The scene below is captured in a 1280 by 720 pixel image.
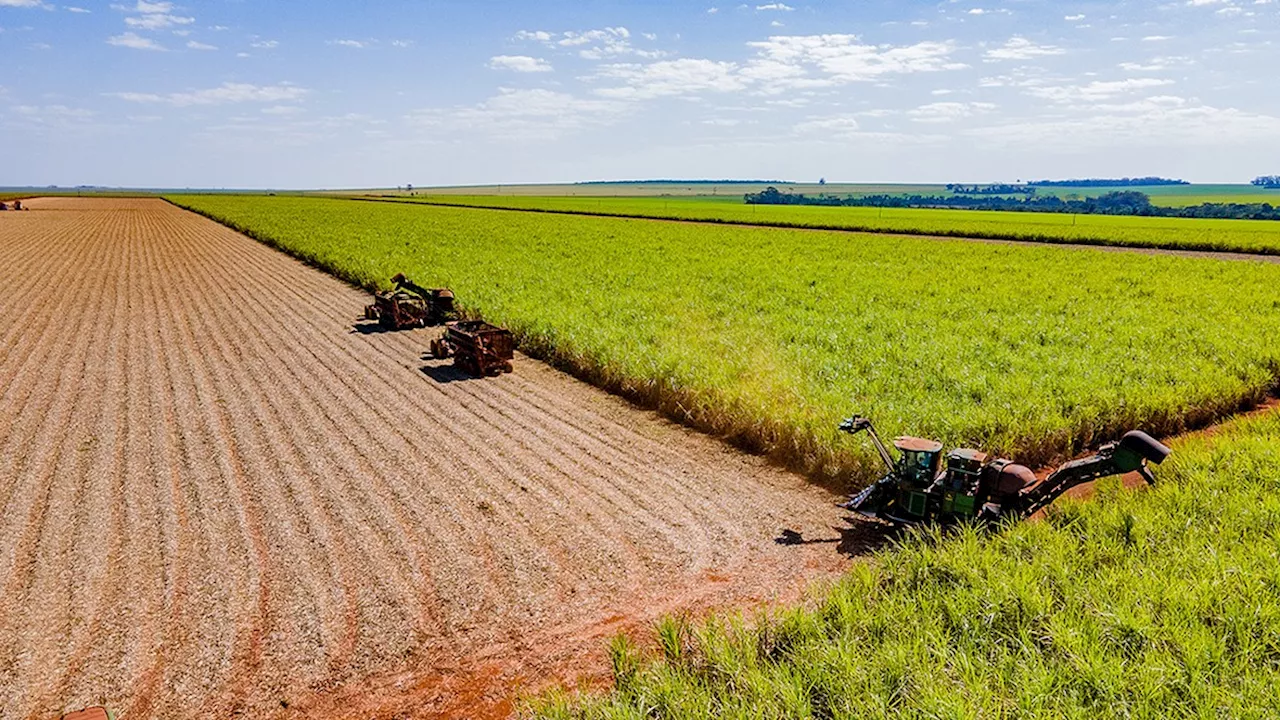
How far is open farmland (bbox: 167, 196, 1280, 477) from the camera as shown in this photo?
1078cm

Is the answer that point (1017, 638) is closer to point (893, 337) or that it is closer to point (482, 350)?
point (893, 337)

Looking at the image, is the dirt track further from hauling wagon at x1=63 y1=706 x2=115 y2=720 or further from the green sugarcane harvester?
the green sugarcane harvester

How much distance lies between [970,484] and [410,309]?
16369mm

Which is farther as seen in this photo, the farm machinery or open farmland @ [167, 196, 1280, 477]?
the farm machinery

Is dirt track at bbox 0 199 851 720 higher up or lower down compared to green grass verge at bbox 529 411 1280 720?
lower down

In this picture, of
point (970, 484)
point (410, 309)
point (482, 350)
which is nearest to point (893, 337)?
point (970, 484)

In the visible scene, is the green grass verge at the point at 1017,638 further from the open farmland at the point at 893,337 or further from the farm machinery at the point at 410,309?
the farm machinery at the point at 410,309

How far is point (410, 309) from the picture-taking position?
20.0 metres

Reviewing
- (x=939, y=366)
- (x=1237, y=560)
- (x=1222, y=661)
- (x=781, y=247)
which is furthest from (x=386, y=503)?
(x=781, y=247)

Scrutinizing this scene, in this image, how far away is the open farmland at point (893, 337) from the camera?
10781 millimetres

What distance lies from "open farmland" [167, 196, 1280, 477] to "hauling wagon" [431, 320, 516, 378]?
1.36m

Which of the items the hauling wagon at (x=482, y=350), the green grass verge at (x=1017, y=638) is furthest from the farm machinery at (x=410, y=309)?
the green grass verge at (x=1017, y=638)

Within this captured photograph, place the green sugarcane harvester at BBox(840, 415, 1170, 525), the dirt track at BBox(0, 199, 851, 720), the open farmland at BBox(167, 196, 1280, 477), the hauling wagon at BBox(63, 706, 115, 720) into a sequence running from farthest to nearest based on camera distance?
1. the open farmland at BBox(167, 196, 1280, 477)
2. the green sugarcane harvester at BBox(840, 415, 1170, 525)
3. the dirt track at BBox(0, 199, 851, 720)
4. the hauling wagon at BBox(63, 706, 115, 720)

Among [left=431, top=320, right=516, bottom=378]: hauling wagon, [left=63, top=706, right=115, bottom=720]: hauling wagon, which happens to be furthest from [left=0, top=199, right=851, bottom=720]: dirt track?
[left=431, top=320, right=516, bottom=378]: hauling wagon
